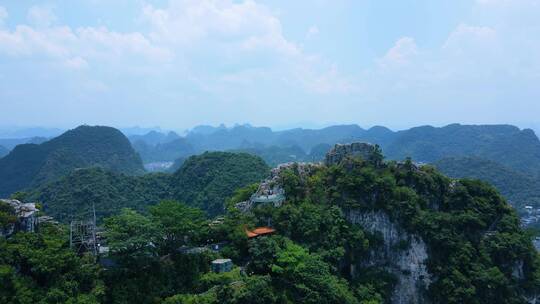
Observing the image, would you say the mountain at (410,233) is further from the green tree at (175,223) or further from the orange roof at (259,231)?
the green tree at (175,223)

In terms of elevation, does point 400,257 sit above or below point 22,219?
below

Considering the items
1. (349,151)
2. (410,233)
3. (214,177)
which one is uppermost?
(349,151)

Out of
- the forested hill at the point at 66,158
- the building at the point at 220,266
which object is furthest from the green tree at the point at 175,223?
the forested hill at the point at 66,158

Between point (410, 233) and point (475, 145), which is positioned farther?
point (475, 145)

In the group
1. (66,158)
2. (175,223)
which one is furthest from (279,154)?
(175,223)

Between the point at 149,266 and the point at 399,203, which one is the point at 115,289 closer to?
the point at 149,266

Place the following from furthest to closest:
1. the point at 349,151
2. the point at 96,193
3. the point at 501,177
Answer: the point at 501,177 → the point at 96,193 → the point at 349,151

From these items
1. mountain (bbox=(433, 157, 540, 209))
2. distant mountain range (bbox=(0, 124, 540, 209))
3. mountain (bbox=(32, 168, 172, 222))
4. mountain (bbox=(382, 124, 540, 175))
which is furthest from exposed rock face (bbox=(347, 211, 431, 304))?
mountain (bbox=(382, 124, 540, 175))

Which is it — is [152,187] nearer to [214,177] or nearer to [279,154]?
[214,177]
